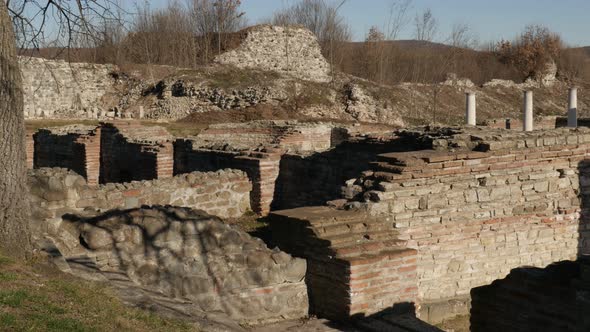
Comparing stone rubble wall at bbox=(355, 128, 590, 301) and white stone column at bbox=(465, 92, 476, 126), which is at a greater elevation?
white stone column at bbox=(465, 92, 476, 126)

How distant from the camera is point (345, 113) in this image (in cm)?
3027

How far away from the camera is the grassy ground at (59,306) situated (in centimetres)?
421

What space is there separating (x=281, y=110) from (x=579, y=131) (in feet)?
64.7

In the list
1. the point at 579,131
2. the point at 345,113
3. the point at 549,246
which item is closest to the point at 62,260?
the point at 549,246

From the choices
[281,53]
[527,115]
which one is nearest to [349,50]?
[281,53]

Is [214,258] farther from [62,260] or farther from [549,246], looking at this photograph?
[549,246]

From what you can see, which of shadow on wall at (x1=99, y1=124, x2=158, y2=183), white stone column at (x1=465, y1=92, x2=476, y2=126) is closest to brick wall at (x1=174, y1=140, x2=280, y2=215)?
shadow on wall at (x1=99, y1=124, x2=158, y2=183)

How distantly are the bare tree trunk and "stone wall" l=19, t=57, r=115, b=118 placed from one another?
25871mm

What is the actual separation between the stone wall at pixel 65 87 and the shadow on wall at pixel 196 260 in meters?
25.6

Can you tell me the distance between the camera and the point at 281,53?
120ft

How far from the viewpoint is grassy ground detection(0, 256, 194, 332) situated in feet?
13.8

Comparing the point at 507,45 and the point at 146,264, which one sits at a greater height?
the point at 507,45

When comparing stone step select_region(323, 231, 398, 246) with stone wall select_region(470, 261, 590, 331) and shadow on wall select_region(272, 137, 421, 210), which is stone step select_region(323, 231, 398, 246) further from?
shadow on wall select_region(272, 137, 421, 210)

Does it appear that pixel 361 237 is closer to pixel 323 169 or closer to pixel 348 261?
pixel 348 261
